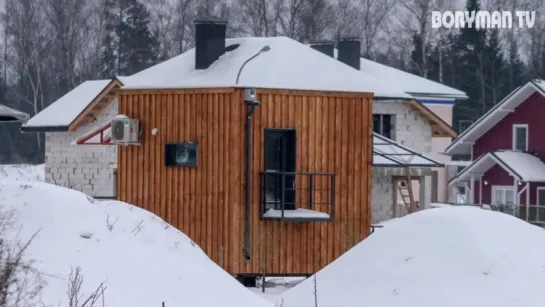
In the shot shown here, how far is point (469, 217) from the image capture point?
54.0 feet

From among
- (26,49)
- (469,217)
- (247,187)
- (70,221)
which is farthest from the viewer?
(26,49)

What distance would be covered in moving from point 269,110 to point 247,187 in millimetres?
1398

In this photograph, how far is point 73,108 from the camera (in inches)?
1689

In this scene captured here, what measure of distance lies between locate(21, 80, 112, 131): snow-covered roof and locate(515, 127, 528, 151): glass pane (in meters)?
15.9

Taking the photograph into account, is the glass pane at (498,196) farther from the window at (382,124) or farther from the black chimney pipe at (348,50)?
the window at (382,124)

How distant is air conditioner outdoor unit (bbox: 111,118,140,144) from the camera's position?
23.6 m

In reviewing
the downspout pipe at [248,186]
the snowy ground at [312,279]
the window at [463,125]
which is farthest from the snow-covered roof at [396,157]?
the window at [463,125]

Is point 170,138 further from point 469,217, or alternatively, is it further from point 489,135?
point 489,135

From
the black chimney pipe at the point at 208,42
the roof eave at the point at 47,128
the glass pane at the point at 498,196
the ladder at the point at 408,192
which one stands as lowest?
the glass pane at the point at 498,196

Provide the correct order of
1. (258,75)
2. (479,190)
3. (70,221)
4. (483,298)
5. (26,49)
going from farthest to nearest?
(26,49)
(479,190)
(258,75)
(483,298)
(70,221)

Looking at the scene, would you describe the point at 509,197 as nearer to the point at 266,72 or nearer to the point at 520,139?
the point at 520,139

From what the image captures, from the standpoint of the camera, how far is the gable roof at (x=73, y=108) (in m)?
39.2

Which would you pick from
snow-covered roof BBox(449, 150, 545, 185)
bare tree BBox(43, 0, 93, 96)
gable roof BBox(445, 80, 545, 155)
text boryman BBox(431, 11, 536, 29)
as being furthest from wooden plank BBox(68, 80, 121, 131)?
text boryman BBox(431, 11, 536, 29)

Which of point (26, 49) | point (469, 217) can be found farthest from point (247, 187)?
point (26, 49)
